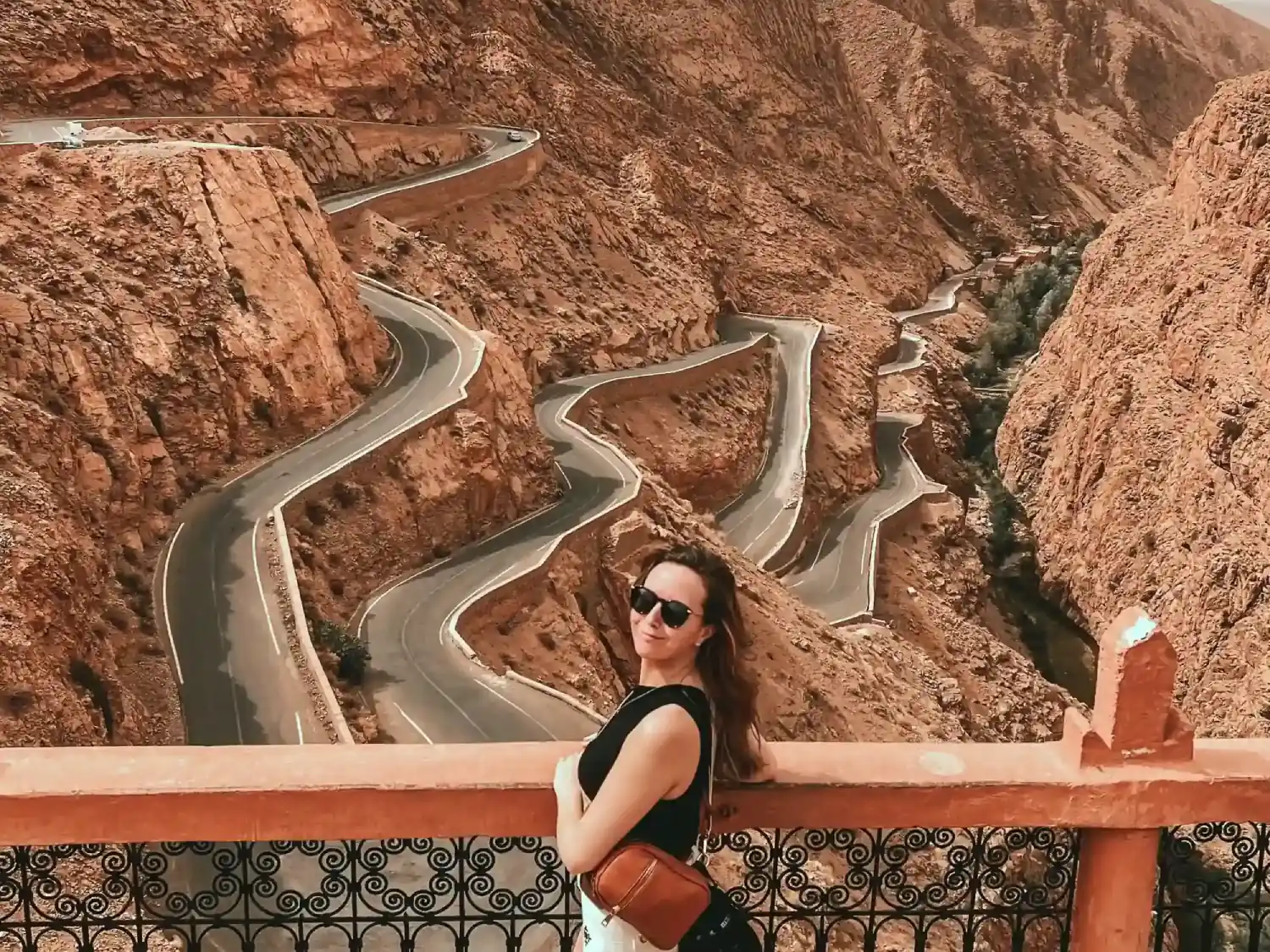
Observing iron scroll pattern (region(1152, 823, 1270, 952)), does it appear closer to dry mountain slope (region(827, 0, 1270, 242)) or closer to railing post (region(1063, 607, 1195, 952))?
railing post (region(1063, 607, 1195, 952))

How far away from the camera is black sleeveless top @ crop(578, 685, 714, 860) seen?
12.9 feet

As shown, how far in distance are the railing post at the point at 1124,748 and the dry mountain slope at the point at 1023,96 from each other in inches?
2605

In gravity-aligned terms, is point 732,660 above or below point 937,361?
above

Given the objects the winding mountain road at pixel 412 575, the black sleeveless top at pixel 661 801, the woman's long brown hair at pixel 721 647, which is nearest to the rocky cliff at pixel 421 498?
the winding mountain road at pixel 412 575

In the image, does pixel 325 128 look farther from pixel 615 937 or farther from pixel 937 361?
pixel 615 937

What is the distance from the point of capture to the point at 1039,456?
38562mm

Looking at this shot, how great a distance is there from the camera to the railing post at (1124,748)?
183 inches

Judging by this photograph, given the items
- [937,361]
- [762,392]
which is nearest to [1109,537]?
[762,392]

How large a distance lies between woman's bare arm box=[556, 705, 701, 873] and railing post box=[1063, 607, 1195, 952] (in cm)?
180

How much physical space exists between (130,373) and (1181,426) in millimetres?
24334

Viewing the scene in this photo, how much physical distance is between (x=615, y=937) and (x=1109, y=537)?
30.0 metres

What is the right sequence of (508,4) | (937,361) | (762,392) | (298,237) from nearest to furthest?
1. (298,237)
2. (762,392)
3. (508,4)
4. (937,361)

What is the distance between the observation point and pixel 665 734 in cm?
382

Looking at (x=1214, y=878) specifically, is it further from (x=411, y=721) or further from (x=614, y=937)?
(x=411, y=721)
